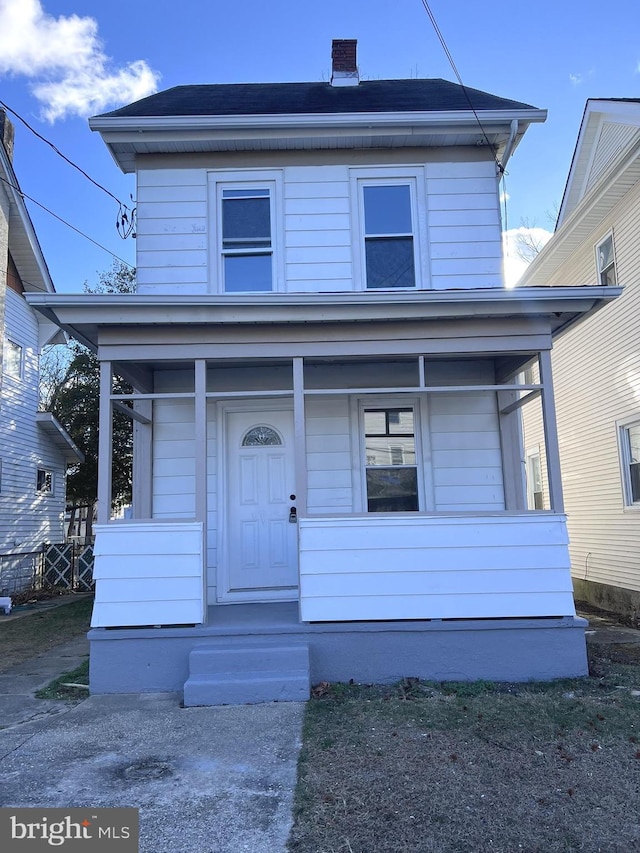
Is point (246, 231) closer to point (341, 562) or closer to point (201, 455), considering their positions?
point (201, 455)

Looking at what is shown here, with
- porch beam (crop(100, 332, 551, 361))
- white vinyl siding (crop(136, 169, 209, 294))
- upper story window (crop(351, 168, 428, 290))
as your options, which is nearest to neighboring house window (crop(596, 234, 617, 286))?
upper story window (crop(351, 168, 428, 290))

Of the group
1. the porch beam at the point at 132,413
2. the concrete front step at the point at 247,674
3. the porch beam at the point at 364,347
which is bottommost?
the concrete front step at the point at 247,674

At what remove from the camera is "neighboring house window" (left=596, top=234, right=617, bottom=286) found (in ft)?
33.4

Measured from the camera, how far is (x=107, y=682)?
563 centimetres

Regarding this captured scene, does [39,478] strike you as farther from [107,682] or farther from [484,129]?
[484,129]

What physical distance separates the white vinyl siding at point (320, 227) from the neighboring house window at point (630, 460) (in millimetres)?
4058

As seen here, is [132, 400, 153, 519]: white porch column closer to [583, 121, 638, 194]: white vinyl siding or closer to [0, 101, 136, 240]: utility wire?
[0, 101, 136, 240]: utility wire

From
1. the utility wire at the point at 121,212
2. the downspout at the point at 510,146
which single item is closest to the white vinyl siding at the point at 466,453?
the downspout at the point at 510,146

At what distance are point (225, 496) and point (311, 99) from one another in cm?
513

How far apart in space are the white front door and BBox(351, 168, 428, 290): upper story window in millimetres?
1997

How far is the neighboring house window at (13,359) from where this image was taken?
14.1 meters

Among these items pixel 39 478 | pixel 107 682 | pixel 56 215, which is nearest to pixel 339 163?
pixel 107 682

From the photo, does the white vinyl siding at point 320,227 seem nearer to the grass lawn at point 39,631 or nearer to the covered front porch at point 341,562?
the covered front porch at point 341,562

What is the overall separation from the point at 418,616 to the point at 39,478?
40.9 ft
